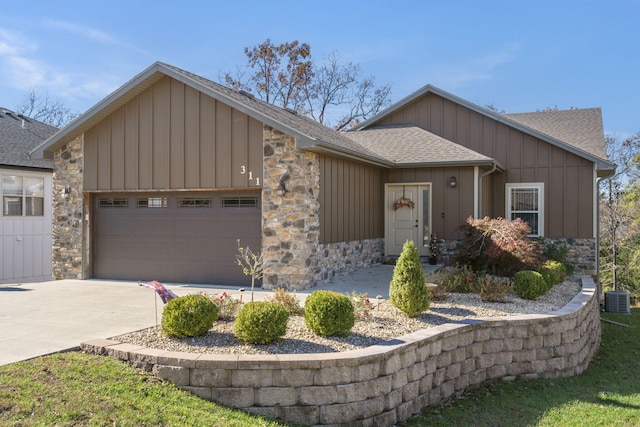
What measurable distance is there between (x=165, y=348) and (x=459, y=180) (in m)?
9.58

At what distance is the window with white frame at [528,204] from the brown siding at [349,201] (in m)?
3.54

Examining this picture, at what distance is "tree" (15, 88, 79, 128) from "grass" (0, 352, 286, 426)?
2960 cm

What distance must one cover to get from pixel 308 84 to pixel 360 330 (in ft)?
75.5

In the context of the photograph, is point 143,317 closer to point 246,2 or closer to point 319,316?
point 319,316

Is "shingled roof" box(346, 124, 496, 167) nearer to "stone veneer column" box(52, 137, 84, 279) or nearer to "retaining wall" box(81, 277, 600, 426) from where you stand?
"retaining wall" box(81, 277, 600, 426)

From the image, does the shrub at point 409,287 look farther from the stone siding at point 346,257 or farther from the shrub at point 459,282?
the stone siding at point 346,257

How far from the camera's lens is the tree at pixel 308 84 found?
2675 centimetres

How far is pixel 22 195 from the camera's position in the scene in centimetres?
1501

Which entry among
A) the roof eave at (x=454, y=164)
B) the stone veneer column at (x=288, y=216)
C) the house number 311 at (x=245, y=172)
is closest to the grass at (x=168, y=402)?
the stone veneer column at (x=288, y=216)

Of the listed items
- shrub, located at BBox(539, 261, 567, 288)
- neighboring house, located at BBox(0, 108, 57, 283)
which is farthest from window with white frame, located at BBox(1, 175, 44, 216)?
shrub, located at BBox(539, 261, 567, 288)

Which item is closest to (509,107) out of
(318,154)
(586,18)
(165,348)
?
(586,18)

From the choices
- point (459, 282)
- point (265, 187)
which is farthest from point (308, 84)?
point (459, 282)

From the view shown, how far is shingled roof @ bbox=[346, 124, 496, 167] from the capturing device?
41.0 ft

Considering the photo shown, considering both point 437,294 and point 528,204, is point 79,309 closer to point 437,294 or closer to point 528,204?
point 437,294
